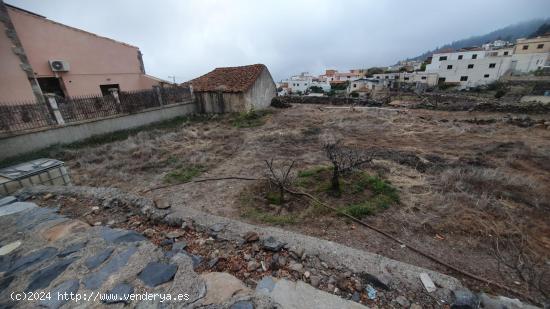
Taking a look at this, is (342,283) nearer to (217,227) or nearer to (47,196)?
(217,227)

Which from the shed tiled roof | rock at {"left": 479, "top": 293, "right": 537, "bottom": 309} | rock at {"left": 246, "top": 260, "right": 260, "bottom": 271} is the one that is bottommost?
rock at {"left": 479, "top": 293, "right": 537, "bottom": 309}

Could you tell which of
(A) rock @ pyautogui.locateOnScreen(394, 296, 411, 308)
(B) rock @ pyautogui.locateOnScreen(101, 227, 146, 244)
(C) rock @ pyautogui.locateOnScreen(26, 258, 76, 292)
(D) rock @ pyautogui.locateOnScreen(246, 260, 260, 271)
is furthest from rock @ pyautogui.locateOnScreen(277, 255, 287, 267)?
(C) rock @ pyautogui.locateOnScreen(26, 258, 76, 292)

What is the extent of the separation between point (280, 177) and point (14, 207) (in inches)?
182

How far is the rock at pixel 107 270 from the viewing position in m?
1.77

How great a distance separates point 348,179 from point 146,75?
57.4ft

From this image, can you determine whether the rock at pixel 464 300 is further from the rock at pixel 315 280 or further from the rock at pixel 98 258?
the rock at pixel 98 258

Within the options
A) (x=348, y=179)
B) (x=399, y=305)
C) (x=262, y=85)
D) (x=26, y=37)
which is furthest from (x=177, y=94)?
(x=399, y=305)

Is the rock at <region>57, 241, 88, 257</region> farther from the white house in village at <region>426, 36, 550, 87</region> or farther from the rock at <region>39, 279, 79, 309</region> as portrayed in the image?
the white house in village at <region>426, 36, 550, 87</region>

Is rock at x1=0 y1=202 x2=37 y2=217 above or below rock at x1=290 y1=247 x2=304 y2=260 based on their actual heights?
above

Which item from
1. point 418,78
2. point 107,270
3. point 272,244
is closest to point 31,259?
point 107,270

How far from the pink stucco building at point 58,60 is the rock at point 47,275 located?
12.3 metres

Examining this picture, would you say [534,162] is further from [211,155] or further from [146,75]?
[146,75]

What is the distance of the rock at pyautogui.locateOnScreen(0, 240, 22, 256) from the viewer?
7.17 feet

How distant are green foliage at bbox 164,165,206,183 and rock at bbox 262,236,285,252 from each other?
399 cm
